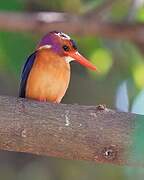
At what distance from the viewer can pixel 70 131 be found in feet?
5.49

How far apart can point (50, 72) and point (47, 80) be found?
0.02 metres

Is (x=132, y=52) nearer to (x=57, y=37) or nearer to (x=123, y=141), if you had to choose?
(x=57, y=37)

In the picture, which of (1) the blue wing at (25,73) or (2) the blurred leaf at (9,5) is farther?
(2) the blurred leaf at (9,5)

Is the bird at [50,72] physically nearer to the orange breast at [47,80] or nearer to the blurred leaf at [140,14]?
the orange breast at [47,80]

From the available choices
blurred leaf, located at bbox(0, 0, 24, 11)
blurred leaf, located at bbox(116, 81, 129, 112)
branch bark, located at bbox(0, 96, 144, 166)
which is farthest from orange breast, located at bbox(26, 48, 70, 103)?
blurred leaf, located at bbox(0, 0, 24, 11)

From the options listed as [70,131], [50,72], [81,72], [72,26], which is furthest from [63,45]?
[81,72]

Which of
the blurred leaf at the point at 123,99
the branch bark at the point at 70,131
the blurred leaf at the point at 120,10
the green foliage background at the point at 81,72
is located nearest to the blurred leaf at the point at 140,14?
the green foliage background at the point at 81,72

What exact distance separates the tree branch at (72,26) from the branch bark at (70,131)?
3.27 feet

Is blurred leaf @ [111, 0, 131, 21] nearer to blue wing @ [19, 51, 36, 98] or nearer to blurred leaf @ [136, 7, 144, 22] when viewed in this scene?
blurred leaf @ [136, 7, 144, 22]

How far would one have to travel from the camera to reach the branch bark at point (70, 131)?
1646 millimetres

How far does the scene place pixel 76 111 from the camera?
1.72 m

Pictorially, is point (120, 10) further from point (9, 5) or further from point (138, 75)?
point (9, 5)

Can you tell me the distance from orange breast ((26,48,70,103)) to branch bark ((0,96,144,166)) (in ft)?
0.40

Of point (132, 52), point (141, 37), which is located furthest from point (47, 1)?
point (141, 37)
